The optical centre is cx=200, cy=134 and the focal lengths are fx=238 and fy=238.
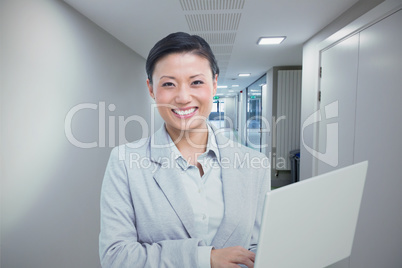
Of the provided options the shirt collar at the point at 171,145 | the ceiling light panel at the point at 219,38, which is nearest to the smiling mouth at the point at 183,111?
the shirt collar at the point at 171,145

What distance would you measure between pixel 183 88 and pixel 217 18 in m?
1.84

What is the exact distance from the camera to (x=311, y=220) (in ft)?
1.87

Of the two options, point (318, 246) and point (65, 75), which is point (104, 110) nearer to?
point (65, 75)

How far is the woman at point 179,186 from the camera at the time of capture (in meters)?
0.90

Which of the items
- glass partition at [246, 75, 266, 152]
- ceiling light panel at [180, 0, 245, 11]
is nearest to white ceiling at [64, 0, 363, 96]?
ceiling light panel at [180, 0, 245, 11]

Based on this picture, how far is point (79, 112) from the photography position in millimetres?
2303

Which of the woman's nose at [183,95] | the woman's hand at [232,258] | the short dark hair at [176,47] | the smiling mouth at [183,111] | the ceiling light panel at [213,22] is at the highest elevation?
the ceiling light panel at [213,22]

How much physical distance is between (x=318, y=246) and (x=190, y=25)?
105 inches

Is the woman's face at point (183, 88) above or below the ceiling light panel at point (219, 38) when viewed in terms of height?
below

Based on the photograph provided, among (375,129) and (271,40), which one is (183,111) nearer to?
(375,129)

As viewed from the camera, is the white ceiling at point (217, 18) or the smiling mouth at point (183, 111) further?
the white ceiling at point (217, 18)

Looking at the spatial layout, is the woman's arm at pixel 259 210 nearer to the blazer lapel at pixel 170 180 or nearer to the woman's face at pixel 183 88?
the blazer lapel at pixel 170 180

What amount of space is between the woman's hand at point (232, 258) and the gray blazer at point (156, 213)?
2.9 inches

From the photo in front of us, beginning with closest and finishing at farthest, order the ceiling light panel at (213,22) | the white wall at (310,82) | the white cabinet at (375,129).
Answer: the white cabinet at (375,129), the ceiling light panel at (213,22), the white wall at (310,82)
